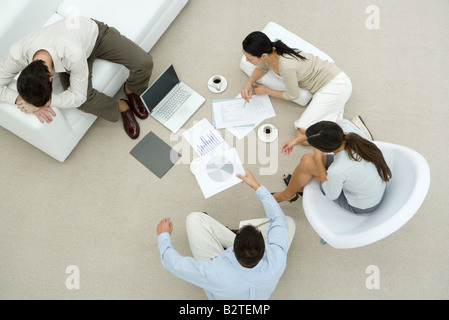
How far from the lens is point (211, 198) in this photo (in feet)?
8.47

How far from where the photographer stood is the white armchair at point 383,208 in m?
1.73

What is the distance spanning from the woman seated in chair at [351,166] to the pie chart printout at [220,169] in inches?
29.8

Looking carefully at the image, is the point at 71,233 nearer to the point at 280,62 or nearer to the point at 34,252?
the point at 34,252

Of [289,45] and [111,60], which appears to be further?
[289,45]

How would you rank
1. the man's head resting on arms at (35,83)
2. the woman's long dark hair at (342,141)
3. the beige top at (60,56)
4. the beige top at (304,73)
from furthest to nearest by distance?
the beige top at (304,73) < the beige top at (60,56) < the man's head resting on arms at (35,83) < the woman's long dark hair at (342,141)

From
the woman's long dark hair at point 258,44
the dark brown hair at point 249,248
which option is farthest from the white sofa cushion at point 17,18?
the dark brown hair at point 249,248

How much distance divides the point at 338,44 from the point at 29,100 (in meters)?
2.27

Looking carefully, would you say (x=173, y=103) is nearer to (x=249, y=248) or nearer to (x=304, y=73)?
(x=304, y=73)

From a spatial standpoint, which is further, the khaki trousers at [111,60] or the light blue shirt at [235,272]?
the khaki trousers at [111,60]

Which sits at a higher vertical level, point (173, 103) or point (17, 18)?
point (173, 103)

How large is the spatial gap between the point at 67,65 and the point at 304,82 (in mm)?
1503

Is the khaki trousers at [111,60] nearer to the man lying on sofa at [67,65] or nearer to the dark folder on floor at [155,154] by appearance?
the man lying on sofa at [67,65]

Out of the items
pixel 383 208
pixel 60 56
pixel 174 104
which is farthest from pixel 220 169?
pixel 60 56
